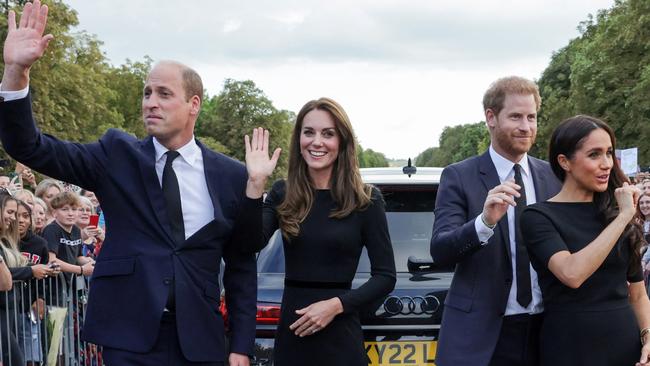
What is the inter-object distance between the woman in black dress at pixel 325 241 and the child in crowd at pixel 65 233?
4474 millimetres

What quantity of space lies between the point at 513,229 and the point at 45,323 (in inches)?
166

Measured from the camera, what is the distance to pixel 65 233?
928 centimetres

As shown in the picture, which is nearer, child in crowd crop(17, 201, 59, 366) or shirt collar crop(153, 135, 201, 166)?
shirt collar crop(153, 135, 201, 166)

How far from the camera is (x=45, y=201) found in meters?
10.4

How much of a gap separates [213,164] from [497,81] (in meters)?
1.42

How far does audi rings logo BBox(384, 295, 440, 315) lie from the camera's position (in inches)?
209

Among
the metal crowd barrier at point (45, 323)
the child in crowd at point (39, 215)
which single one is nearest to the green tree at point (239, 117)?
the child in crowd at point (39, 215)

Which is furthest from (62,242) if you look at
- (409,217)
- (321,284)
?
(321,284)

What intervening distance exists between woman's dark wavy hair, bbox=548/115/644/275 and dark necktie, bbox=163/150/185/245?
1.64m

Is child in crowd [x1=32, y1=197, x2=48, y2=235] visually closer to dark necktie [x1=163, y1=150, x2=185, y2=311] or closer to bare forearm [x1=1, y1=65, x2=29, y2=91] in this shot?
dark necktie [x1=163, y1=150, x2=185, y2=311]

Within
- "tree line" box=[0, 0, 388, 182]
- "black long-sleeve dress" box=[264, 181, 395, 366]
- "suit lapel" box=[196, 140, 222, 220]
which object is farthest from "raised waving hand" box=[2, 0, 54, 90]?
"tree line" box=[0, 0, 388, 182]

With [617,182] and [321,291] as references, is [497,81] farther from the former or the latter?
[321,291]

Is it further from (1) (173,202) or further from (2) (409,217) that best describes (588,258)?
(2) (409,217)

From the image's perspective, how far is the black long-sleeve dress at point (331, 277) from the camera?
15.6ft
